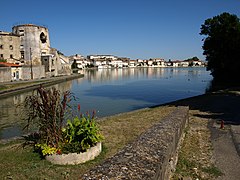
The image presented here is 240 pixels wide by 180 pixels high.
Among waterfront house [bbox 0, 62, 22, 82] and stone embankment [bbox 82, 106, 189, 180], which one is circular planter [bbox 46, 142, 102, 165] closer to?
stone embankment [bbox 82, 106, 189, 180]

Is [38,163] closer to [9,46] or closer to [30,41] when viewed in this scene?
[9,46]

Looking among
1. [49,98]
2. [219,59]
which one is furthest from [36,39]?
[49,98]

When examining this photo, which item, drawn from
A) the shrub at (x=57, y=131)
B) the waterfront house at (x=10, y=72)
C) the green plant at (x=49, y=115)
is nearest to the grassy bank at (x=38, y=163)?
the shrub at (x=57, y=131)

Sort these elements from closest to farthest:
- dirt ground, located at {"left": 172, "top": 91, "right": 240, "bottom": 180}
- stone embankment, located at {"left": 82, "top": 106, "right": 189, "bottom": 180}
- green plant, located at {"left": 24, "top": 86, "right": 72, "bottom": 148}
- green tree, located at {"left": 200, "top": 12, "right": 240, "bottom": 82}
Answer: stone embankment, located at {"left": 82, "top": 106, "right": 189, "bottom": 180}, dirt ground, located at {"left": 172, "top": 91, "right": 240, "bottom": 180}, green plant, located at {"left": 24, "top": 86, "right": 72, "bottom": 148}, green tree, located at {"left": 200, "top": 12, "right": 240, "bottom": 82}

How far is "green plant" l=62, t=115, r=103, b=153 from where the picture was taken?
6.21 m

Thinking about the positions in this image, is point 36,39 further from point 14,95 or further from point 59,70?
point 14,95

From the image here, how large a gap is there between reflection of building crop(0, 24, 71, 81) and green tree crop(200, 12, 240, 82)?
37.1 meters

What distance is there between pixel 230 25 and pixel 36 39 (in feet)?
152

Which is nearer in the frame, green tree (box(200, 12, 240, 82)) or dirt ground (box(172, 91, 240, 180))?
dirt ground (box(172, 91, 240, 180))

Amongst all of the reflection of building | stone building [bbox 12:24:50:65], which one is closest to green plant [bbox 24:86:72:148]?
the reflection of building

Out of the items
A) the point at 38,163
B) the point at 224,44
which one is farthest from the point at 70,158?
the point at 224,44

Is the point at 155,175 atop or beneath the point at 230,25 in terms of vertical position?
beneath

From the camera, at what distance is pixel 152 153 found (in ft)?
15.0

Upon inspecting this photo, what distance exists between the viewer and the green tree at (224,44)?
34384 millimetres
